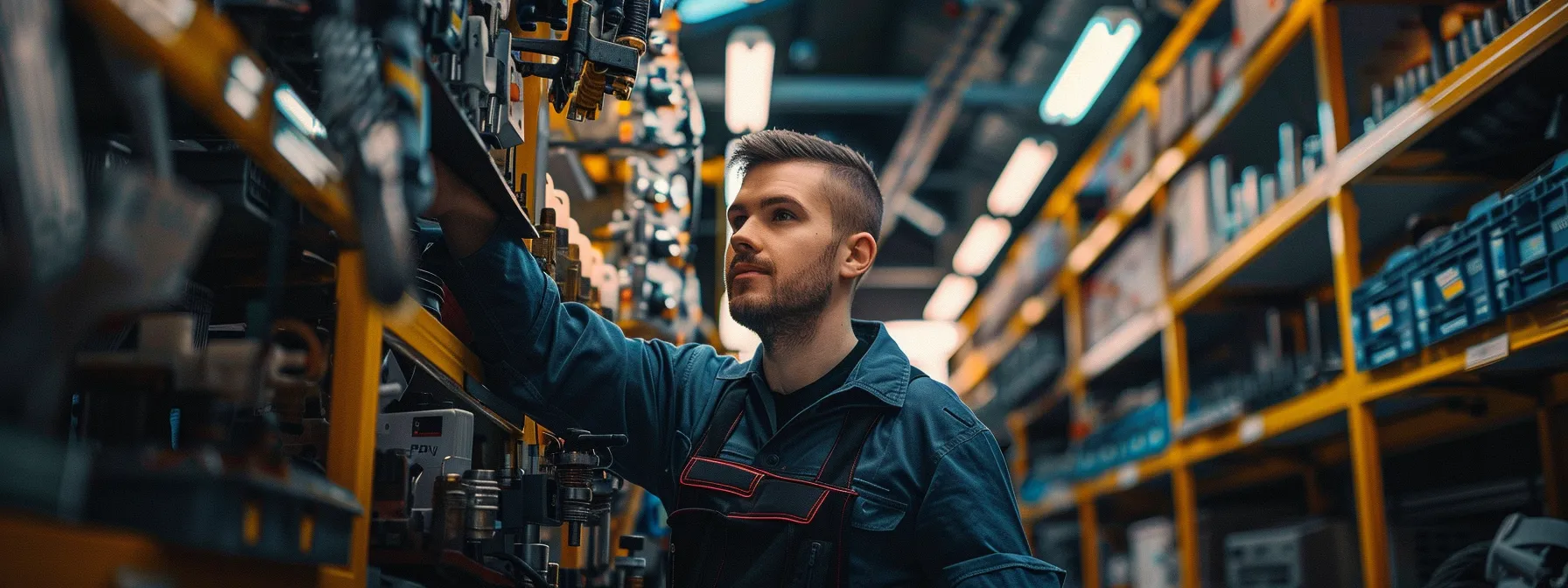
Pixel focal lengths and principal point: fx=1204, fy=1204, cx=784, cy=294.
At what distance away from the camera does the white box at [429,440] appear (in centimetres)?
170

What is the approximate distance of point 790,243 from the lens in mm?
2252

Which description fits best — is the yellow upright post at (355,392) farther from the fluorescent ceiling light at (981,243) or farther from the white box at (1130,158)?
the fluorescent ceiling light at (981,243)

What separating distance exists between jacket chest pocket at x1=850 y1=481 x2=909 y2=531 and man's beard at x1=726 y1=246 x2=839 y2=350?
34cm

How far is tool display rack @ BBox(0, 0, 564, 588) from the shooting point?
2.89ft

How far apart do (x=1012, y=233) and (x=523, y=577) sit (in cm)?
762

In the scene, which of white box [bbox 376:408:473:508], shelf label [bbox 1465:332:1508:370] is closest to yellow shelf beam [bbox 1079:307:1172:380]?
shelf label [bbox 1465:332:1508:370]

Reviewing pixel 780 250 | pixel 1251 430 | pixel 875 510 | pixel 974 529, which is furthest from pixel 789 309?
pixel 1251 430

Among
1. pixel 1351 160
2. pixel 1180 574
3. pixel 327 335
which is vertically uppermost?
pixel 1351 160

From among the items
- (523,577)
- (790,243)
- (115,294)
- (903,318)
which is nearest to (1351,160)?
(790,243)

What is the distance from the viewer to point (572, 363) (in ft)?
6.76

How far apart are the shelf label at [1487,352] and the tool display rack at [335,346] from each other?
7.06ft

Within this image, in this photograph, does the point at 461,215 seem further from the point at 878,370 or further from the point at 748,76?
the point at 748,76

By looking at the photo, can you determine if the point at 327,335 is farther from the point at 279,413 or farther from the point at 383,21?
the point at 383,21

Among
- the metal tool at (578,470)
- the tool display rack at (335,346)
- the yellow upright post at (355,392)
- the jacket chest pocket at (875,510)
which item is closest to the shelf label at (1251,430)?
the jacket chest pocket at (875,510)
